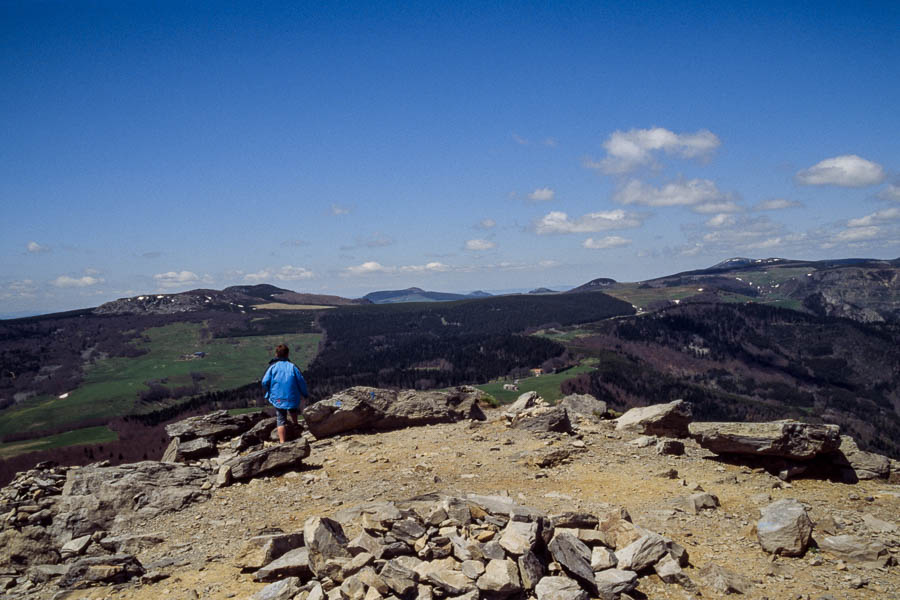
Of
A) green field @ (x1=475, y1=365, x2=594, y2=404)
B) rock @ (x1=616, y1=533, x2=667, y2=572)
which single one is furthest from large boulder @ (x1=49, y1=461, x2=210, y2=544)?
green field @ (x1=475, y1=365, x2=594, y2=404)

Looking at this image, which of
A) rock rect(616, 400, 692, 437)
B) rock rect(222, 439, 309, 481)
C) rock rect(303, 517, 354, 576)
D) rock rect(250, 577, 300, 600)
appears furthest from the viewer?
rock rect(616, 400, 692, 437)

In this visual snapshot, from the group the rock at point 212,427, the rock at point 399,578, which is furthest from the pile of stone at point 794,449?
the rock at point 212,427

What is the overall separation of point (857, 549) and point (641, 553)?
4993 mm

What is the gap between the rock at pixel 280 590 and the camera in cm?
899

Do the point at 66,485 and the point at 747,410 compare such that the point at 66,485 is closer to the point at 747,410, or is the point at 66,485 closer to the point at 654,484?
the point at 654,484

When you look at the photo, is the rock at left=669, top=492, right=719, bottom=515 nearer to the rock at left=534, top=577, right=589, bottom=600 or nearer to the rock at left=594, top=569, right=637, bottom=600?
the rock at left=594, top=569, right=637, bottom=600

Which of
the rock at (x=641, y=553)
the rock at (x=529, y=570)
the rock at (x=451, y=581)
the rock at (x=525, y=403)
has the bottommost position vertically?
the rock at (x=525, y=403)

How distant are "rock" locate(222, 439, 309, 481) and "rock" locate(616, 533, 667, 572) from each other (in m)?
11.5

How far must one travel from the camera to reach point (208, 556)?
37.9 feet

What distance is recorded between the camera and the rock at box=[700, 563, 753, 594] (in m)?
9.59

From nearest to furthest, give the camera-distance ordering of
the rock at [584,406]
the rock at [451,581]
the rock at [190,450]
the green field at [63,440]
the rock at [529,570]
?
the rock at [451,581]
the rock at [529,570]
the rock at [190,450]
the rock at [584,406]
the green field at [63,440]

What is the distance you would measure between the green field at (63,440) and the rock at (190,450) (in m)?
112

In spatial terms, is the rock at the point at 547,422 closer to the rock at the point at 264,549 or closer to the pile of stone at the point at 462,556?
the pile of stone at the point at 462,556

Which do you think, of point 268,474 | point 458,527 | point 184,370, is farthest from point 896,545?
point 184,370
